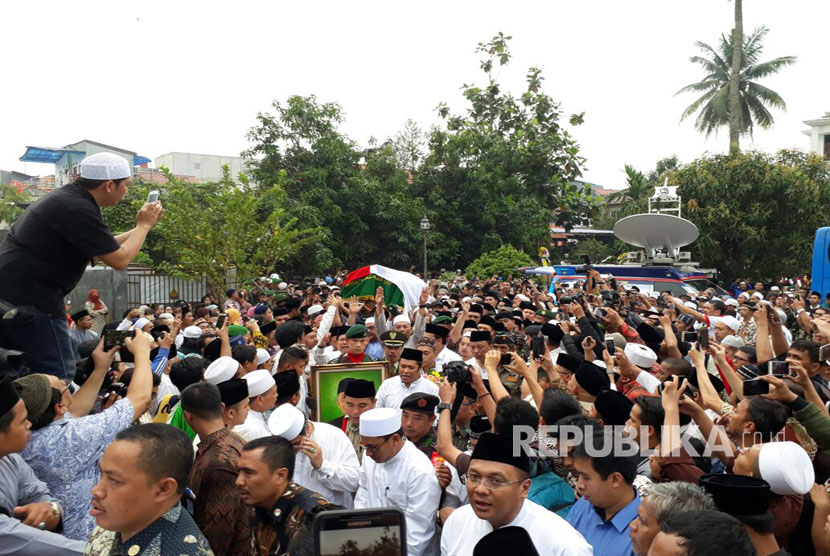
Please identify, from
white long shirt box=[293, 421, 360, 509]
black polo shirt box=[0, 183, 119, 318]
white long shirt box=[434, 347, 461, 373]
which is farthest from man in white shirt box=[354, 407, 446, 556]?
white long shirt box=[434, 347, 461, 373]

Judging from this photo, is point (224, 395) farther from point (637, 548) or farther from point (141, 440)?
point (637, 548)

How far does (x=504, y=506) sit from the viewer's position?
3.28m

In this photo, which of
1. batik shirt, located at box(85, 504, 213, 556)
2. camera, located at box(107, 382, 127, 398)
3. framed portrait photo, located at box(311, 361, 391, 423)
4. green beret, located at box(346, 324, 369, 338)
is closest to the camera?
batik shirt, located at box(85, 504, 213, 556)

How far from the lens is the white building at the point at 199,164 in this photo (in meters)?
60.6

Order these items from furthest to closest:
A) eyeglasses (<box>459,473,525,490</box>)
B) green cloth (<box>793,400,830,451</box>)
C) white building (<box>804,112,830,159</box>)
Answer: white building (<box>804,112,830,159</box>) < green cloth (<box>793,400,830,451</box>) < eyeglasses (<box>459,473,525,490</box>)

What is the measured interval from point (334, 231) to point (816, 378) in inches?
991

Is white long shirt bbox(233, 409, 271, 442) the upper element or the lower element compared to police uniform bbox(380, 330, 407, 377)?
lower

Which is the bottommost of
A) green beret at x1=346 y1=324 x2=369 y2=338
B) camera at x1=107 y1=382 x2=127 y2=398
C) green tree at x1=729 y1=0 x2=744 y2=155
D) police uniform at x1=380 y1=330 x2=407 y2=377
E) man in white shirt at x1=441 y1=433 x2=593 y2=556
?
man in white shirt at x1=441 y1=433 x2=593 y2=556

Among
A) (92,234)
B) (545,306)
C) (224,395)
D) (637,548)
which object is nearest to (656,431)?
(637,548)

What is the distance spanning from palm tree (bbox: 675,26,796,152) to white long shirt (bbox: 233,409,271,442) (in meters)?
38.6

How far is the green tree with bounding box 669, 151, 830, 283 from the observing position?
28.2m

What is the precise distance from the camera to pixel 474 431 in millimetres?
5211

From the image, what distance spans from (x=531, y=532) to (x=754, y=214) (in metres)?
28.4

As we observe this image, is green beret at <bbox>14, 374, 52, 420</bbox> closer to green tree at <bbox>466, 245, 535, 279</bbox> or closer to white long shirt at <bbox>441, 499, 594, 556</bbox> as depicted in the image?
white long shirt at <bbox>441, 499, 594, 556</bbox>
